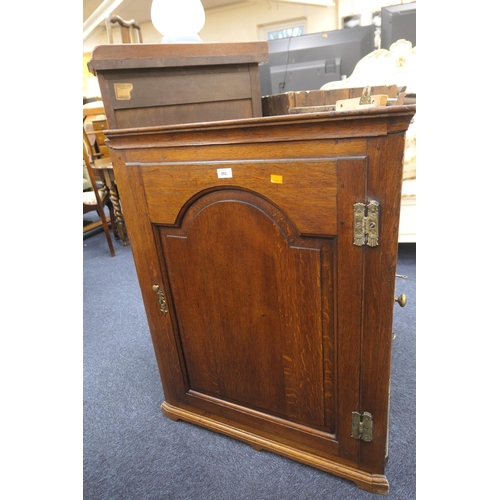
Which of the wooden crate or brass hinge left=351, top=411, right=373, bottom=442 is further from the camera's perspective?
the wooden crate

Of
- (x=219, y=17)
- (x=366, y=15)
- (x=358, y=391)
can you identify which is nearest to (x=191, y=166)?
(x=358, y=391)

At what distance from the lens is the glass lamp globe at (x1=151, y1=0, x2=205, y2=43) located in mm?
1218

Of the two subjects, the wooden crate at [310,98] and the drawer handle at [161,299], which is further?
the wooden crate at [310,98]

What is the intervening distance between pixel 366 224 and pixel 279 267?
258 millimetres

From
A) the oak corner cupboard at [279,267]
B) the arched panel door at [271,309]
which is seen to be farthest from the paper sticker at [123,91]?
the arched panel door at [271,309]

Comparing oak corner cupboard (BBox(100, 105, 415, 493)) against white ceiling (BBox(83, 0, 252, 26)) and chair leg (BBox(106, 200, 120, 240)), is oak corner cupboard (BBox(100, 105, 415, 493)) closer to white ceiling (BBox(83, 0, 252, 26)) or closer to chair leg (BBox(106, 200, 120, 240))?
chair leg (BBox(106, 200, 120, 240))

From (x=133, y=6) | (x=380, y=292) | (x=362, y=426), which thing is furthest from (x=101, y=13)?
(x=362, y=426)

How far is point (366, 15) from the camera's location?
5.12m

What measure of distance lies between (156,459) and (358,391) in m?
0.77

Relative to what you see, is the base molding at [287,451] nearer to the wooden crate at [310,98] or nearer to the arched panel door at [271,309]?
the arched panel door at [271,309]

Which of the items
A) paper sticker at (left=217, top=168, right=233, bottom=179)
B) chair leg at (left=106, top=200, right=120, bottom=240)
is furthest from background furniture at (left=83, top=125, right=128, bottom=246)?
paper sticker at (left=217, top=168, right=233, bottom=179)

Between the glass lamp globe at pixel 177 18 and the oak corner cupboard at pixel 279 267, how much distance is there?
0.51 m

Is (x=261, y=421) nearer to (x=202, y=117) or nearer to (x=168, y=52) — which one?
(x=202, y=117)

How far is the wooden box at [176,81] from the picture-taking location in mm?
1095
